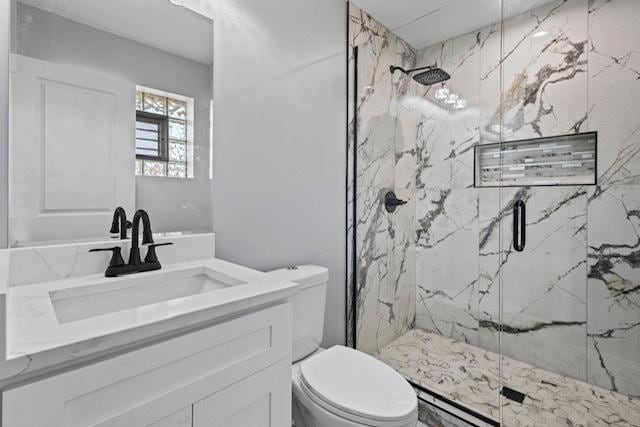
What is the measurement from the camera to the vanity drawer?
0.59 meters

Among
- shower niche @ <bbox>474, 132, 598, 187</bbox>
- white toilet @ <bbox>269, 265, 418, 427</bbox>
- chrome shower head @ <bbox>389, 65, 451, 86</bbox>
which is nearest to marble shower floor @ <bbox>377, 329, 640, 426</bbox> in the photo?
white toilet @ <bbox>269, 265, 418, 427</bbox>

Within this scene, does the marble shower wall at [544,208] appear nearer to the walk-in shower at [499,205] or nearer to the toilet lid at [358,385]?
the walk-in shower at [499,205]

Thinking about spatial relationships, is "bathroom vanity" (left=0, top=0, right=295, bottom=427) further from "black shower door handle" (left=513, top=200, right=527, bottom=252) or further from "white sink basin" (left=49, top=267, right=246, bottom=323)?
"black shower door handle" (left=513, top=200, right=527, bottom=252)

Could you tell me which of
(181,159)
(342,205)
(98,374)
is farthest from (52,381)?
(342,205)

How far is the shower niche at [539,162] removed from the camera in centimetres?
187

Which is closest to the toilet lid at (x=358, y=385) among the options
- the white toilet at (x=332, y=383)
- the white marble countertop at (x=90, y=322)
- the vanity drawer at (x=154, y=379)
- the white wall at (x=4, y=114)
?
the white toilet at (x=332, y=383)

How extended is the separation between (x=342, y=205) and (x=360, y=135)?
18.5 inches

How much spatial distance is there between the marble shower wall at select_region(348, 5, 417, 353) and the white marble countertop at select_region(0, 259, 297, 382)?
120cm

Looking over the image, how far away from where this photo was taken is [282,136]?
1.69 metres

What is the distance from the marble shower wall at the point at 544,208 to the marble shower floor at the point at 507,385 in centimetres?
9

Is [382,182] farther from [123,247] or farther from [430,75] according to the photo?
[123,247]

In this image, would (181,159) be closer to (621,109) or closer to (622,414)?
(621,109)

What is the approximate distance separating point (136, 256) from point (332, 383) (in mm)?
871

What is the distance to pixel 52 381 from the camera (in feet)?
1.95
